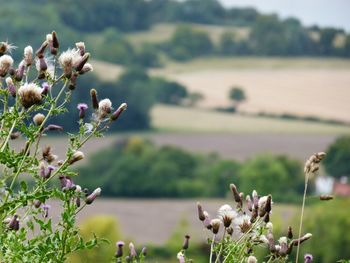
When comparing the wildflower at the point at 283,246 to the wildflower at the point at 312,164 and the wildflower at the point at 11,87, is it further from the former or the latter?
the wildflower at the point at 11,87

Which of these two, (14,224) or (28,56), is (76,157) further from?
(28,56)

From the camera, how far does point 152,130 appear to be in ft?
443

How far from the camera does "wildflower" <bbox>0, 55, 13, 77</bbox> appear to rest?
4.98 m

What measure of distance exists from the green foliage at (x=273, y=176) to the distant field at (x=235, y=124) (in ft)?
13.4

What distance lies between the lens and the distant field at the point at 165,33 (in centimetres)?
17044

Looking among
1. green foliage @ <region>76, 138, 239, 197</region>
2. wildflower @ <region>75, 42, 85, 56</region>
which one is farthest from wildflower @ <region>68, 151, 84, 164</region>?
green foliage @ <region>76, 138, 239, 197</region>

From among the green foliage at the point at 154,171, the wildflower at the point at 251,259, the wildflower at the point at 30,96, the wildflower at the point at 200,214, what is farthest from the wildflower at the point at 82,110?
the green foliage at the point at 154,171

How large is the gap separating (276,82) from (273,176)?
2240cm

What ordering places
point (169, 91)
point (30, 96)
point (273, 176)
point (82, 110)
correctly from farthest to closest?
point (169, 91) → point (273, 176) → point (82, 110) → point (30, 96)

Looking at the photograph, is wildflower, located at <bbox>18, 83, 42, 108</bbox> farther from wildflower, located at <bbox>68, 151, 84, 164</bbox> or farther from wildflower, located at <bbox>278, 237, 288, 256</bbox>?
wildflower, located at <bbox>278, 237, 288, 256</bbox>

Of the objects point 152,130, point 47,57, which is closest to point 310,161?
point 47,57

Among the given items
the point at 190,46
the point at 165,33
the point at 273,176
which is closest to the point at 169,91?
the point at 273,176

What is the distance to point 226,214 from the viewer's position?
17.0 ft

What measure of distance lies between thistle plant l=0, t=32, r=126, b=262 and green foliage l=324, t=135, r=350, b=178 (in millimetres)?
89577
